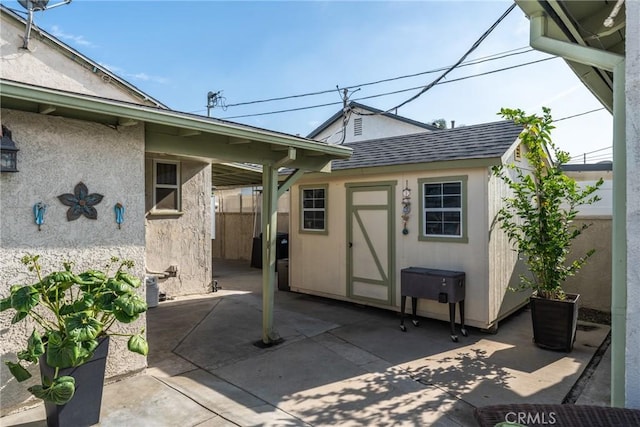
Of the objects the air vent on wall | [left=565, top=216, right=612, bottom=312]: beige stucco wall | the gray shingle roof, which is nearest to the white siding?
the air vent on wall

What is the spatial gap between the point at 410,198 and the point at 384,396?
3.24 meters

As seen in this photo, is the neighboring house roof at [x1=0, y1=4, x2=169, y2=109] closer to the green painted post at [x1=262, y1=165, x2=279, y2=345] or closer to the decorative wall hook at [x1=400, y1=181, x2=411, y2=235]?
the green painted post at [x1=262, y1=165, x2=279, y2=345]

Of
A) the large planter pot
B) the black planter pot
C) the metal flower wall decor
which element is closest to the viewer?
the black planter pot

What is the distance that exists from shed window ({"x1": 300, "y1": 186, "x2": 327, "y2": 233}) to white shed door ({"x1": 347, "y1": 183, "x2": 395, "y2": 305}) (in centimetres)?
59

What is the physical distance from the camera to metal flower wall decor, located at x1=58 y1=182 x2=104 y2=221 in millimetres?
3342

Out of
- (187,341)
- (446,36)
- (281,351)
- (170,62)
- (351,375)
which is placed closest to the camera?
(351,375)

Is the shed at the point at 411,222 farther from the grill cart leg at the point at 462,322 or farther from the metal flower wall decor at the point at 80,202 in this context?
the metal flower wall decor at the point at 80,202

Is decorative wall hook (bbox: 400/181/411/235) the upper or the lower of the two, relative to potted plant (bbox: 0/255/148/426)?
upper

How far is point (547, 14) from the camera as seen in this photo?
2586 millimetres

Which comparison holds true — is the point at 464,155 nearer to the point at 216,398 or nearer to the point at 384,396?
the point at 384,396

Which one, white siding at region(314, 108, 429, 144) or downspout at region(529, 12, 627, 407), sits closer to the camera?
downspout at region(529, 12, 627, 407)

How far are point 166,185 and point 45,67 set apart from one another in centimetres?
301

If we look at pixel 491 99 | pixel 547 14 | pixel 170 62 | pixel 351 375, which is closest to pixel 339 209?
pixel 351 375

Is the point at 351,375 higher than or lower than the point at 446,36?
lower
